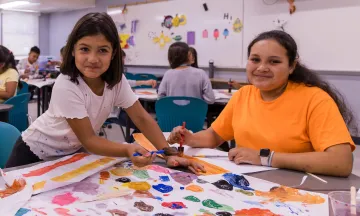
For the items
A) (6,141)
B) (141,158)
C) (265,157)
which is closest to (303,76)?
(265,157)

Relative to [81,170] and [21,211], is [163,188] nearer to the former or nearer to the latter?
[81,170]

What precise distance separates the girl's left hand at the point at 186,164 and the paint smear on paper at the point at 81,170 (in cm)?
23

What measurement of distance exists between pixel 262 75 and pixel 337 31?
3.97 metres

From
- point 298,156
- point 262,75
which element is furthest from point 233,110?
point 298,156

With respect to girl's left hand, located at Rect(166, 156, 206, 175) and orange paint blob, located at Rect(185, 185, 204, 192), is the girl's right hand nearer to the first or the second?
girl's left hand, located at Rect(166, 156, 206, 175)

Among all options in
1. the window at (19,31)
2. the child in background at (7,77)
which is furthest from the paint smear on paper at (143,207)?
the window at (19,31)

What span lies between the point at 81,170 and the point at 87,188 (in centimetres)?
16

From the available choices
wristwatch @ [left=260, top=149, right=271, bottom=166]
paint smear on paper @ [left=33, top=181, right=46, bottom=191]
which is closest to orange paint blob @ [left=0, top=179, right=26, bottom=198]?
paint smear on paper @ [left=33, top=181, right=46, bottom=191]

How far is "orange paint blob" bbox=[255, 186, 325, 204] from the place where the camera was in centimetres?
114

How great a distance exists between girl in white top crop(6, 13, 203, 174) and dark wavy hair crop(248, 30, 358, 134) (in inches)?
25.1

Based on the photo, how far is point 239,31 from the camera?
20.3ft

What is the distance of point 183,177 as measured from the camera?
1326 millimetres

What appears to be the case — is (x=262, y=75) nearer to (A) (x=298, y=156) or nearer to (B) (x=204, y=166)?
Result: (A) (x=298, y=156)

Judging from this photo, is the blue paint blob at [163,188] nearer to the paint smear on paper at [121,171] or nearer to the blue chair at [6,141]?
the paint smear on paper at [121,171]
